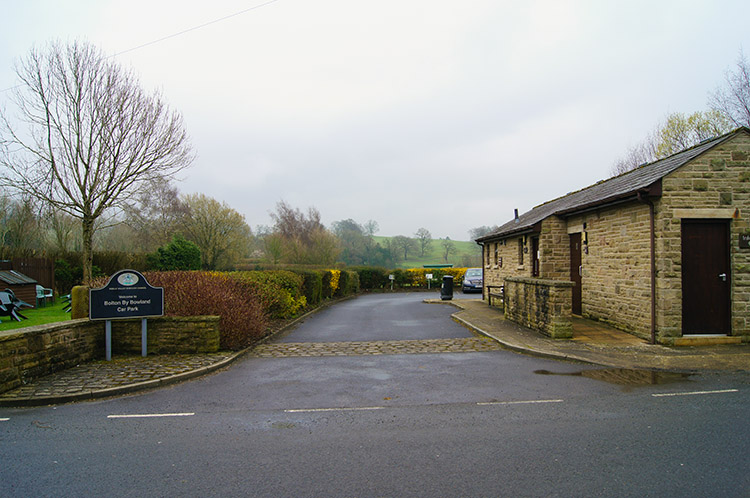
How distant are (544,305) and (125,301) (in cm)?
947

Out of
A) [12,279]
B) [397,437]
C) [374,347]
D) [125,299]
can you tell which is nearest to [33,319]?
[12,279]

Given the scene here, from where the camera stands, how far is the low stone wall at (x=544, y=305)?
35.2ft

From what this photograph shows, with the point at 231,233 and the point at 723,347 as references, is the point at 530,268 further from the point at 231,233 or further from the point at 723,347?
the point at 231,233

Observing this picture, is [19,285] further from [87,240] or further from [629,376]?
[629,376]

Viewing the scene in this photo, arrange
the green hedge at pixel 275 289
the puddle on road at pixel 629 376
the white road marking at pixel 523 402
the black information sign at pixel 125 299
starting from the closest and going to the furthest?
the white road marking at pixel 523 402, the puddle on road at pixel 629 376, the black information sign at pixel 125 299, the green hedge at pixel 275 289

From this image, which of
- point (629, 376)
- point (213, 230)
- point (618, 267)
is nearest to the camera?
point (629, 376)

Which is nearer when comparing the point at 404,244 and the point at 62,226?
the point at 62,226

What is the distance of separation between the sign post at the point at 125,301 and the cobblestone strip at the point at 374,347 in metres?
2.25

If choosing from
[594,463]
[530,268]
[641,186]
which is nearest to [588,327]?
[641,186]

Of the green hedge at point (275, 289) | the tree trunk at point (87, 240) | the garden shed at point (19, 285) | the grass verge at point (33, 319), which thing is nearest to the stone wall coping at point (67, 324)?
the green hedge at point (275, 289)

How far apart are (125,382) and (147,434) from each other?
97.7 inches

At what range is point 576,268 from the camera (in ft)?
48.6

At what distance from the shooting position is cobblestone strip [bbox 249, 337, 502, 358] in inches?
396

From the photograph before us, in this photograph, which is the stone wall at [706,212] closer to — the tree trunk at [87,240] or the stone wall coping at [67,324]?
the stone wall coping at [67,324]
